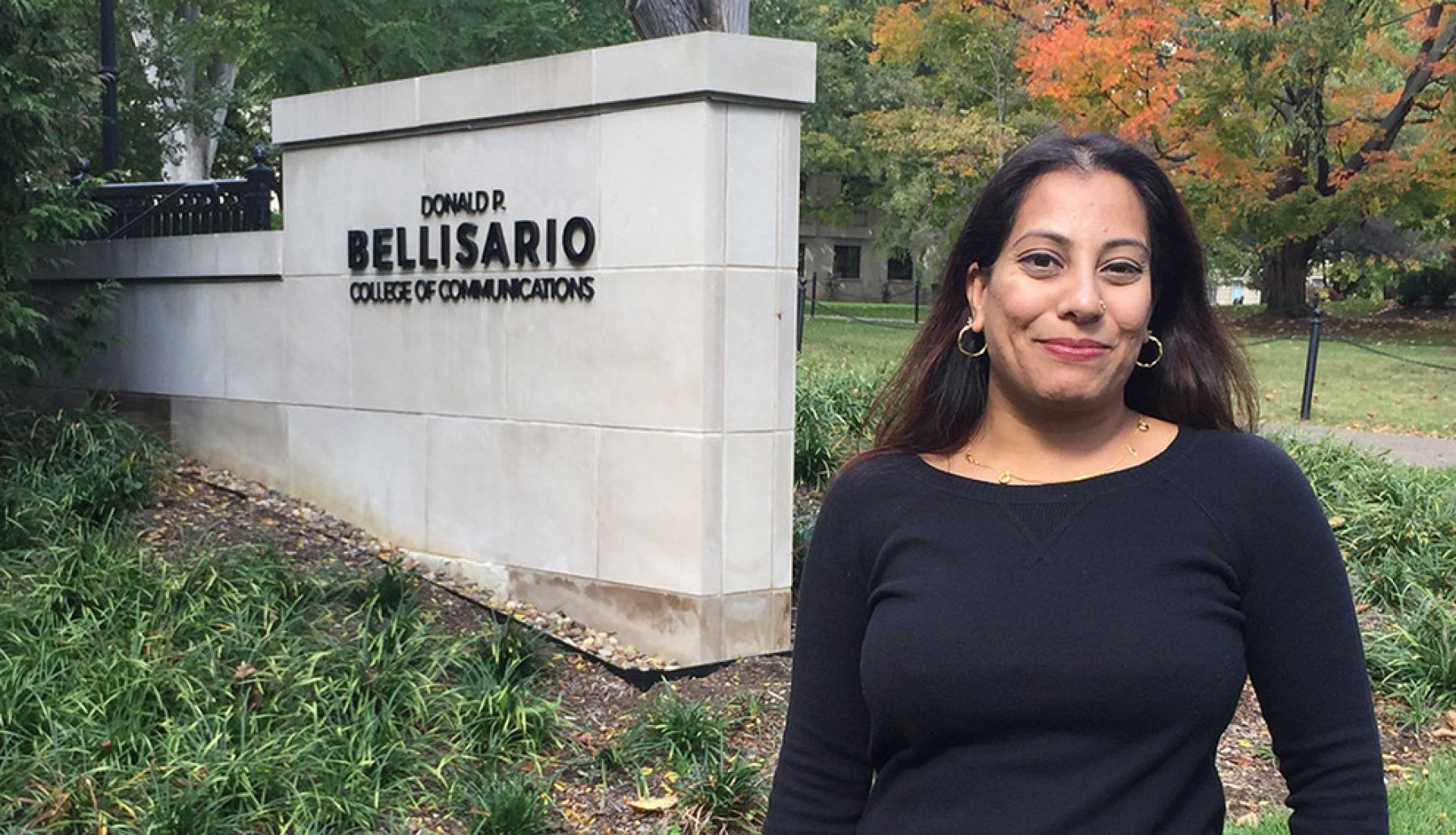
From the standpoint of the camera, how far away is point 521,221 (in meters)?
6.63

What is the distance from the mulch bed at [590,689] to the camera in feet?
16.4

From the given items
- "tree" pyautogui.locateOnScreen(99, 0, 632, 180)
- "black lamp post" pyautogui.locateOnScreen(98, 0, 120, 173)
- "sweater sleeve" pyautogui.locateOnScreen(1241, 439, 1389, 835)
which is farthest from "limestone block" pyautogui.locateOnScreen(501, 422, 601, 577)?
"tree" pyautogui.locateOnScreen(99, 0, 632, 180)

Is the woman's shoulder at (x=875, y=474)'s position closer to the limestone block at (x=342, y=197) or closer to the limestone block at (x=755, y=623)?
the limestone block at (x=755, y=623)

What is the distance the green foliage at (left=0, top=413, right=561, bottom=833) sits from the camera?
453cm

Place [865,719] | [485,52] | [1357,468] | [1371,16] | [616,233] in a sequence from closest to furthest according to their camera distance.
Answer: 1. [865,719]
2. [616,233]
3. [1357,468]
4. [485,52]
5. [1371,16]

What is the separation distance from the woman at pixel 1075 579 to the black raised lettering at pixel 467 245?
4.90 m

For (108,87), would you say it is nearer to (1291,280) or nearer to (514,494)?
(514,494)

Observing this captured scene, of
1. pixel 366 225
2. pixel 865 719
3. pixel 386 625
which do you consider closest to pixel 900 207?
pixel 366 225

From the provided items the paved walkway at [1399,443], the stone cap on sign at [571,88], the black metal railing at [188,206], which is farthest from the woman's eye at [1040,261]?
the paved walkway at [1399,443]

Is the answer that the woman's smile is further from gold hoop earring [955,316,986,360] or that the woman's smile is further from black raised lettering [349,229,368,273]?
black raised lettering [349,229,368,273]

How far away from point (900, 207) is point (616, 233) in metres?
22.4

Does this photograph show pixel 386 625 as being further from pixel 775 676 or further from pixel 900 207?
pixel 900 207

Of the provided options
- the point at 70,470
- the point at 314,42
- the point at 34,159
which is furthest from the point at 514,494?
the point at 314,42

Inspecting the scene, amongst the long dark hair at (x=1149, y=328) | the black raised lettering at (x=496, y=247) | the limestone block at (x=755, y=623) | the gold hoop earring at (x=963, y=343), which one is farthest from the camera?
the black raised lettering at (x=496, y=247)
